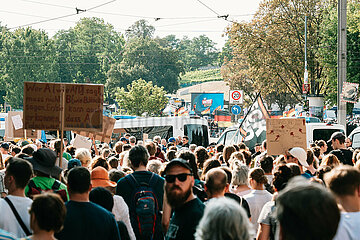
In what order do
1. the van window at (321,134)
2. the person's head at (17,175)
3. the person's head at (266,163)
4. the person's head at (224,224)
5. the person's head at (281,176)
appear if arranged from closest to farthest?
the person's head at (224,224) → the person's head at (17,175) → the person's head at (281,176) → the person's head at (266,163) → the van window at (321,134)

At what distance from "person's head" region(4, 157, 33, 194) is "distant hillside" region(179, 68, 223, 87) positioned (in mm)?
129663

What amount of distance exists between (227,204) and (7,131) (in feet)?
49.0

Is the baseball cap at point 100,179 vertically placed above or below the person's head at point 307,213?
below

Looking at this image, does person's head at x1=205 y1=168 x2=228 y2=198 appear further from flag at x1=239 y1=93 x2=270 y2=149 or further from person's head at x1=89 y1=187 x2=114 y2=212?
flag at x1=239 y1=93 x2=270 y2=149

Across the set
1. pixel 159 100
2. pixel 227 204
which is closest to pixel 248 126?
pixel 227 204

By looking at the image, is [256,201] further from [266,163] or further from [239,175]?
[266,163]

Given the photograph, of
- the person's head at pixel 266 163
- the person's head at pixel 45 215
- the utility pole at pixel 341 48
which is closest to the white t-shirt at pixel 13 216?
the person's head at pixel 45 215

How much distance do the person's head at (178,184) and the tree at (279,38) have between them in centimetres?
3769

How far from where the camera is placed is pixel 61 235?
4219 mm

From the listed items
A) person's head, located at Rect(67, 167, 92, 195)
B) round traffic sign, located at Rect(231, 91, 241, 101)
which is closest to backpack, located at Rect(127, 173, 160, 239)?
person's head, located at Rect(67, 167, 92, 195)

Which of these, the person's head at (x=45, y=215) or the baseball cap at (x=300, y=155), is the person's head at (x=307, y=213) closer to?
the person's head at (x=45, y=215)

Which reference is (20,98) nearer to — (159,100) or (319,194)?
(159,100)

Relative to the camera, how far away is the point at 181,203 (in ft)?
13.6

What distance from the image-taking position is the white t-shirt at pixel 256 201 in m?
5.98
